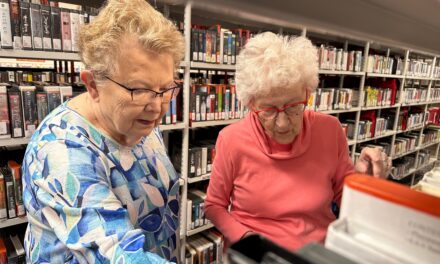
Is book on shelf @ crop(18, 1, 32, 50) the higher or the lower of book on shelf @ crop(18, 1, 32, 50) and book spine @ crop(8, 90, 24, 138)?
the higher

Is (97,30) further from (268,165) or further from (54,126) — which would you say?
(268,165)

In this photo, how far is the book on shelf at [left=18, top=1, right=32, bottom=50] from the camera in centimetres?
143

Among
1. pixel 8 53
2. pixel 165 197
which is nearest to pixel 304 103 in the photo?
pixel 165 197

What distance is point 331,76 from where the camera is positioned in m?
3.61

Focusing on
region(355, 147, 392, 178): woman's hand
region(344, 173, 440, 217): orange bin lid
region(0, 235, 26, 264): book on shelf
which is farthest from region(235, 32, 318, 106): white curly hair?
region(0, 235, 26, 264): book on shelf

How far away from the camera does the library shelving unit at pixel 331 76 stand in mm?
373

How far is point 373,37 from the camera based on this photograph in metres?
0.25

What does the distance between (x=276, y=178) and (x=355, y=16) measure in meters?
0.86

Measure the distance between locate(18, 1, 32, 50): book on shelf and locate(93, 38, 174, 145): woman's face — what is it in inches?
36.1

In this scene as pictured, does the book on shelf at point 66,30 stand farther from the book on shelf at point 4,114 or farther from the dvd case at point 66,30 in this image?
the book on shelf at point 4,114

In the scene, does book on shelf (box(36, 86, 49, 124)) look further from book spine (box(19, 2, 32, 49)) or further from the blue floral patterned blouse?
the blue floral patterned blouse

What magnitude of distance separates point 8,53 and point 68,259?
3.68 feet

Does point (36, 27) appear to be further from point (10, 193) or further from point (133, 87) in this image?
point (133, 87)

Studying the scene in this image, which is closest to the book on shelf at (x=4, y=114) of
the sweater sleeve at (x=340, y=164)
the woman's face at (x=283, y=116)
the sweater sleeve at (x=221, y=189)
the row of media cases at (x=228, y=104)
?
the row of media cases at (x=228, y=104)
